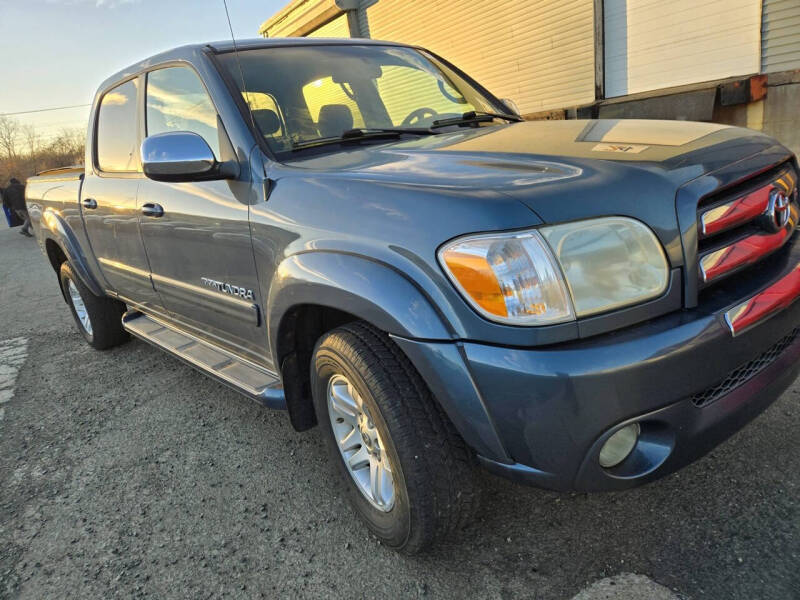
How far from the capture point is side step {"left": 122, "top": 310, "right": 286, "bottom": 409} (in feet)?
7.52

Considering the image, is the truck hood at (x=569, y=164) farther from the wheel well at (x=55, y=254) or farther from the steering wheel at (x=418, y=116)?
the wheel well at (x=55, y=254)

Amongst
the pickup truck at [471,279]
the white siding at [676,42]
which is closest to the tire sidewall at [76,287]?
the pickup truck at [471,279]

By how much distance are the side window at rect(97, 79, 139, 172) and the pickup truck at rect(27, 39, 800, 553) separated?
76 centimetres

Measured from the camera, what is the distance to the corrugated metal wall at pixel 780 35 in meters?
6.52

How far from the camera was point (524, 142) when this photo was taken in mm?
1983

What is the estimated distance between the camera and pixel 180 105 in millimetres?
2697

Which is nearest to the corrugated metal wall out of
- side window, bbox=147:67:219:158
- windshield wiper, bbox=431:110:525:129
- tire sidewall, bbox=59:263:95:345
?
windshield wiper, bbox=431:110:525:129

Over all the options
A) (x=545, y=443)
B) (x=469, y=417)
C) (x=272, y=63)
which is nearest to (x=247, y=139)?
(x=272, y=63)

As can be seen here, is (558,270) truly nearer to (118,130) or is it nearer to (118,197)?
(118,197)

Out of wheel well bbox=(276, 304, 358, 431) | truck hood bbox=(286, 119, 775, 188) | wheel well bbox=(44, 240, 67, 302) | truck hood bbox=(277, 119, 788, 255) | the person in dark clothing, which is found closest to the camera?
truck hood bbox=(277, 119, 788, 255)

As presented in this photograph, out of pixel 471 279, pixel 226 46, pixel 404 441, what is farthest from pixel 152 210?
pixel 471 279

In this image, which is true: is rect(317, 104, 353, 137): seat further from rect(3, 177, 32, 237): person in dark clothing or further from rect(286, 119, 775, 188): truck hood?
rect(3, 177, 32, 237): person in dark clothing

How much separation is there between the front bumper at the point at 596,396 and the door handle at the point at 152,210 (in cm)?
172

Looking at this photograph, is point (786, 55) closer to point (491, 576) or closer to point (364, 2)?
point (491, 576)
